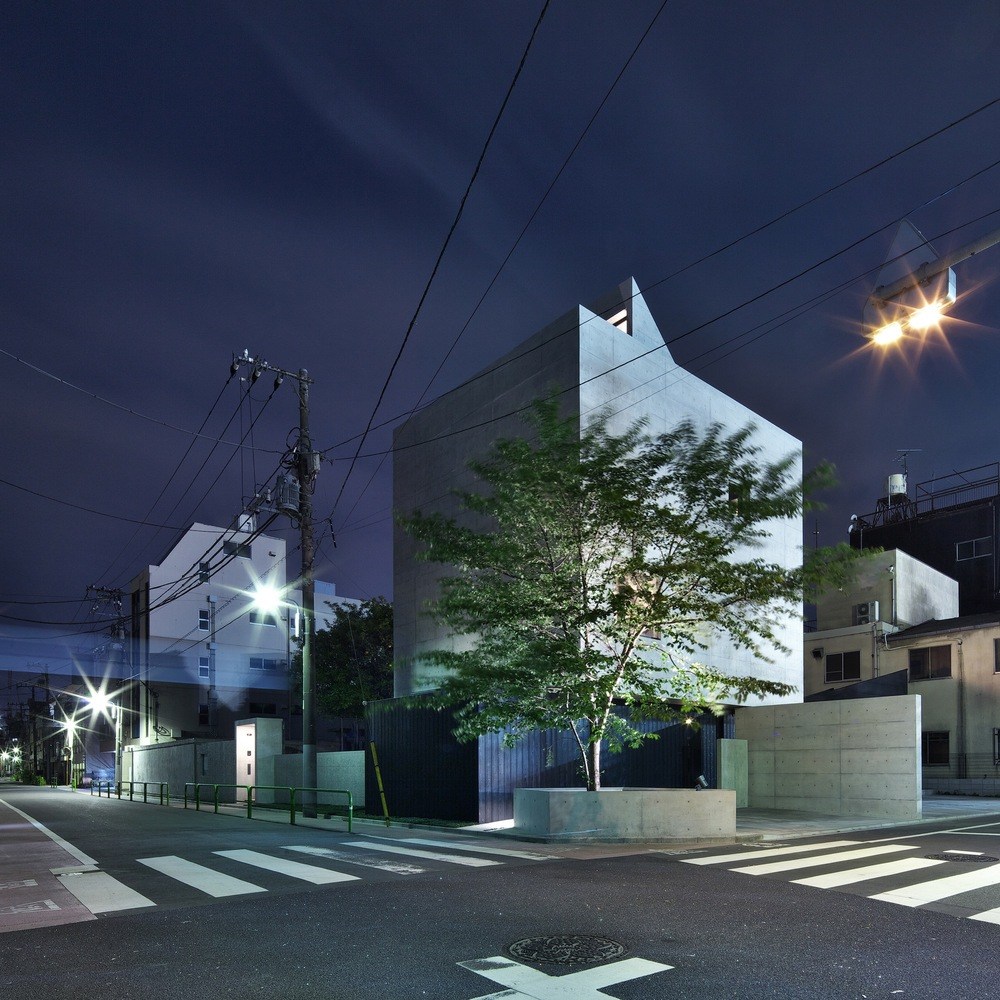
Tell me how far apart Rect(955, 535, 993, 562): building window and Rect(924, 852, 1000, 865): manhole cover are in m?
42.1

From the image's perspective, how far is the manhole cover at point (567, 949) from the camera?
655 centimetres

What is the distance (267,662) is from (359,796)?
43.8 metres

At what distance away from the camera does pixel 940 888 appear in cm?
962

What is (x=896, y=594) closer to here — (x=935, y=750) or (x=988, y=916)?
(x=935, y=750)

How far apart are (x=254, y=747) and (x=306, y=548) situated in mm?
12147

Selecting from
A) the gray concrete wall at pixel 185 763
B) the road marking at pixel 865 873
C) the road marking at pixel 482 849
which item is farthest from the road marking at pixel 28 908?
the gray concrete wall at pixel 185 763

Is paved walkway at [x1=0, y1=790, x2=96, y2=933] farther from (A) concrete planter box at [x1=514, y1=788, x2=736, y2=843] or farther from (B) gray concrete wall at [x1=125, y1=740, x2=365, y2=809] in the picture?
(B) gray concrete wall at [x1=125, y1=740, x2=365, y2=809]

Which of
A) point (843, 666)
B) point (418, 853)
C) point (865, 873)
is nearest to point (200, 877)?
point (418, 853)

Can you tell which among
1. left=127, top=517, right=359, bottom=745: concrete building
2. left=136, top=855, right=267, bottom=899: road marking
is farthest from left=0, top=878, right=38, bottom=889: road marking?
left=127, top=517, right=359, bottom=745: concrete building

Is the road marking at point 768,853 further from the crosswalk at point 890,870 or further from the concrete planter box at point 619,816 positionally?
the concrete planter box at point 619,816

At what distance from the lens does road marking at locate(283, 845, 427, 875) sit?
11344mm

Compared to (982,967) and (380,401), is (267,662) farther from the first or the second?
(982,967)

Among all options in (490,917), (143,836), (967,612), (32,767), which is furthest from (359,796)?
(32,767)

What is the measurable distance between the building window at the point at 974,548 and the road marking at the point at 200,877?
162ft
